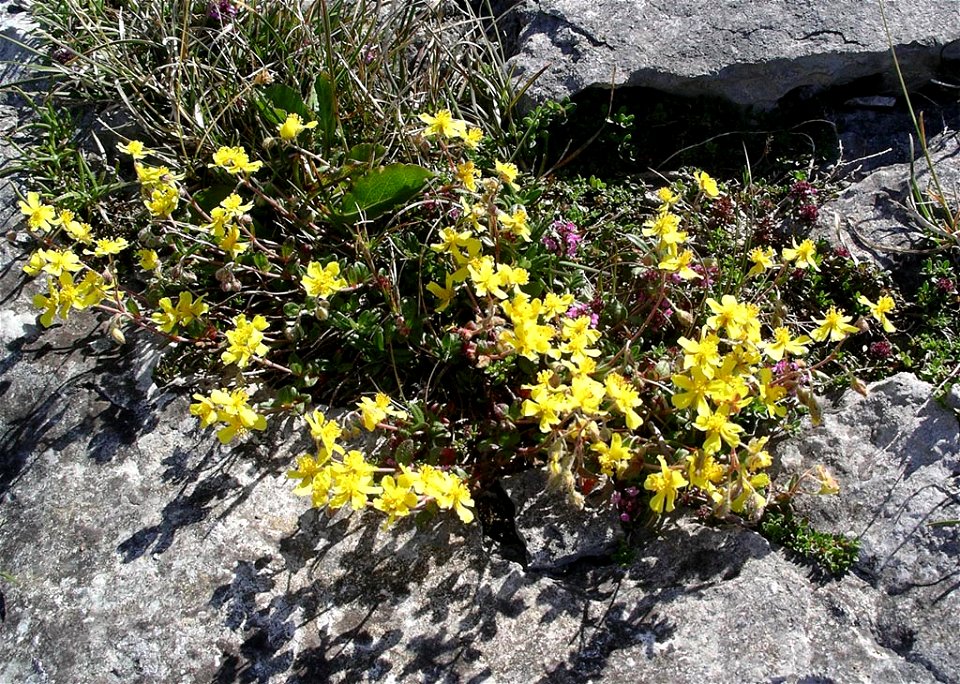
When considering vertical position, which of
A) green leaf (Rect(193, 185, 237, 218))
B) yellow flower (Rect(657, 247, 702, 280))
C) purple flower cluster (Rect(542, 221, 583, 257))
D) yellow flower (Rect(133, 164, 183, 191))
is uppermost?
yellow flower (Rect(133, 164, 183, 191))

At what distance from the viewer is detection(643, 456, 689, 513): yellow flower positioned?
251 centimetres

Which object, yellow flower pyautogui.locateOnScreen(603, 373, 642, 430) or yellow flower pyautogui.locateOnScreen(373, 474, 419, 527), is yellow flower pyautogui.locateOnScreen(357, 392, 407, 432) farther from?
yellow flower pyautogui.locateOnScreen(603, 373, 642, 430)

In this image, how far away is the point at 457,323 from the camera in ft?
10.6

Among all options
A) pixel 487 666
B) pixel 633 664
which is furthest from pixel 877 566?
pixel 487 666

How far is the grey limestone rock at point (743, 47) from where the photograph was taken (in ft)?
12.6

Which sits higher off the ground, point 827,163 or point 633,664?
point 827,163

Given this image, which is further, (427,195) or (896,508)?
(427,195)

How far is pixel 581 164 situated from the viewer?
12.8 feet

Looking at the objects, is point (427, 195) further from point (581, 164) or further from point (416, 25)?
point (416, 25)

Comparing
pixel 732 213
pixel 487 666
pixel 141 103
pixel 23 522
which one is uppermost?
pixel 141 103

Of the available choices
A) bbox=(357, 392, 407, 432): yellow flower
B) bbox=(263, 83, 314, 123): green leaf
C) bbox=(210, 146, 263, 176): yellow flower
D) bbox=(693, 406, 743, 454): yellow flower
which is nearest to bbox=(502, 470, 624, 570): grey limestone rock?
bbox=(693, 406, 743, 454): yellow flower

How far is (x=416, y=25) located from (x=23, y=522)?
9.10 feet

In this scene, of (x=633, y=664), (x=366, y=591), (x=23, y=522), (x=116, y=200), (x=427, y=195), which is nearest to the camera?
(x=633, y=664)

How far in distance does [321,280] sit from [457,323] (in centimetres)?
57
